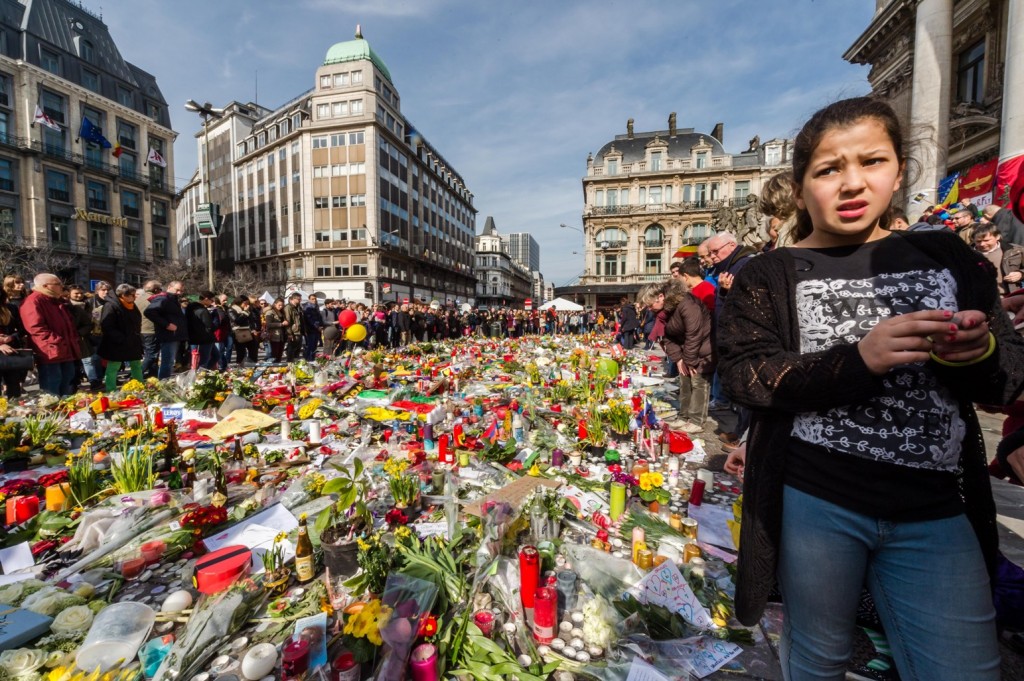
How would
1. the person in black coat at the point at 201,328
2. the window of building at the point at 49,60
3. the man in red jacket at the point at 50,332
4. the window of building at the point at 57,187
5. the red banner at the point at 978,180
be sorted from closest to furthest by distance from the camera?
the man in red jacket at the point at 50,332
the person in black coat at the point at 201,328
the red banner at the point at 978,180
the window of building at the point at 57,187
the window of building at the point at 49,60

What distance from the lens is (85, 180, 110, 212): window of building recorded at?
106 feet

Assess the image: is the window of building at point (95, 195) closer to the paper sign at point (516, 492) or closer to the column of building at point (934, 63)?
the paper sign at point (516, 492)

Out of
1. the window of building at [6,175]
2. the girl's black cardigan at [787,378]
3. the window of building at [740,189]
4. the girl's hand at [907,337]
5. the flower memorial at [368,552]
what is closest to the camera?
the girl's hand at [907,337]

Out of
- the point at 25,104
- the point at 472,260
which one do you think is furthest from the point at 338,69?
the point at 472,260

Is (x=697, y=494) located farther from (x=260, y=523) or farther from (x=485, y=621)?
(x=260, y=523)

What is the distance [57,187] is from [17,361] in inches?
1537

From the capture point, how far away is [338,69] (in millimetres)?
37938

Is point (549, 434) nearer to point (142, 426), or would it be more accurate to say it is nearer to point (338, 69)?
point (142, 426)

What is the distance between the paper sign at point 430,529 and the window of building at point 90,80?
51.2 meters

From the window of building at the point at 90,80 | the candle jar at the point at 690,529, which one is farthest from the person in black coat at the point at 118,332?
the window of building at the point at 90,80

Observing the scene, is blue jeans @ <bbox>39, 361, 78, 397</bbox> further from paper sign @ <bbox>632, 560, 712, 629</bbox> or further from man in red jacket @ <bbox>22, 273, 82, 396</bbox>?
paper sign @ <bbox>632, 560, 712, 629</bbox>

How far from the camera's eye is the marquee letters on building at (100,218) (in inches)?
1223

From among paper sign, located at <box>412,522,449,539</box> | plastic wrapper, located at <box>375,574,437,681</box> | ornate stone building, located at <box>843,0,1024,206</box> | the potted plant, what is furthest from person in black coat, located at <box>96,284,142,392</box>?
ornate stone building, located at <box>843,0,1024,206</box>

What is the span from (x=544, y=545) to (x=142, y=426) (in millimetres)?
4640
